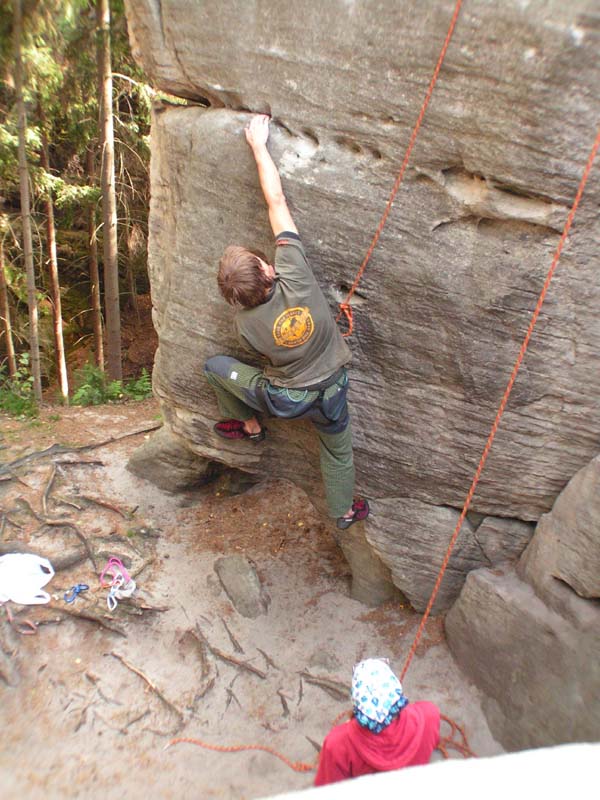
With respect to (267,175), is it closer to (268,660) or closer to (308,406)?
(308,406)

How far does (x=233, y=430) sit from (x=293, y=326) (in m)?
1.37

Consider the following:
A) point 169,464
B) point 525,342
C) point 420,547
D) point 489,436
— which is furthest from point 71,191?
point 525,342

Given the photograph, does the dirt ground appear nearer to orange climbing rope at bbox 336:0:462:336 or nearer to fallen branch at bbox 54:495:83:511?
fallen branch at bbox 54:495:83:511

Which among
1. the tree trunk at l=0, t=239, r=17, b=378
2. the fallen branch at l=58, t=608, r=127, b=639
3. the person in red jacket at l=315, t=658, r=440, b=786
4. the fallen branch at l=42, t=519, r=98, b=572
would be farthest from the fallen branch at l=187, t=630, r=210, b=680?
the tree trunk at l=0, t=239, r=17, b=378

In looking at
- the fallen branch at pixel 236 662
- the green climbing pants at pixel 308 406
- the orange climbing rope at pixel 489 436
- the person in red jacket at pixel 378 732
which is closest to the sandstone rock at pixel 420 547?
the orange climbing rope at pixel 489 436

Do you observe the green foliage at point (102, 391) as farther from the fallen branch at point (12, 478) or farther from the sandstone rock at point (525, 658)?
the sandstone rock at point (525, 658)

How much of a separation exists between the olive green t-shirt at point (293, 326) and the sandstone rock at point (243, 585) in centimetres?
207

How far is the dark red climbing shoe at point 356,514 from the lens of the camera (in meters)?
4.52

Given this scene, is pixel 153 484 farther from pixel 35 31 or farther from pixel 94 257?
pixel 94 257

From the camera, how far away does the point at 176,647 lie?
461 cm

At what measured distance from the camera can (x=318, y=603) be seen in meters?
5.04

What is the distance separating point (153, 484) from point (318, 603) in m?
2.06

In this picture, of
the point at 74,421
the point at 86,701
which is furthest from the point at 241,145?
the point at 74,421

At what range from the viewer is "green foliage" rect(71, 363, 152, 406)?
847cm
